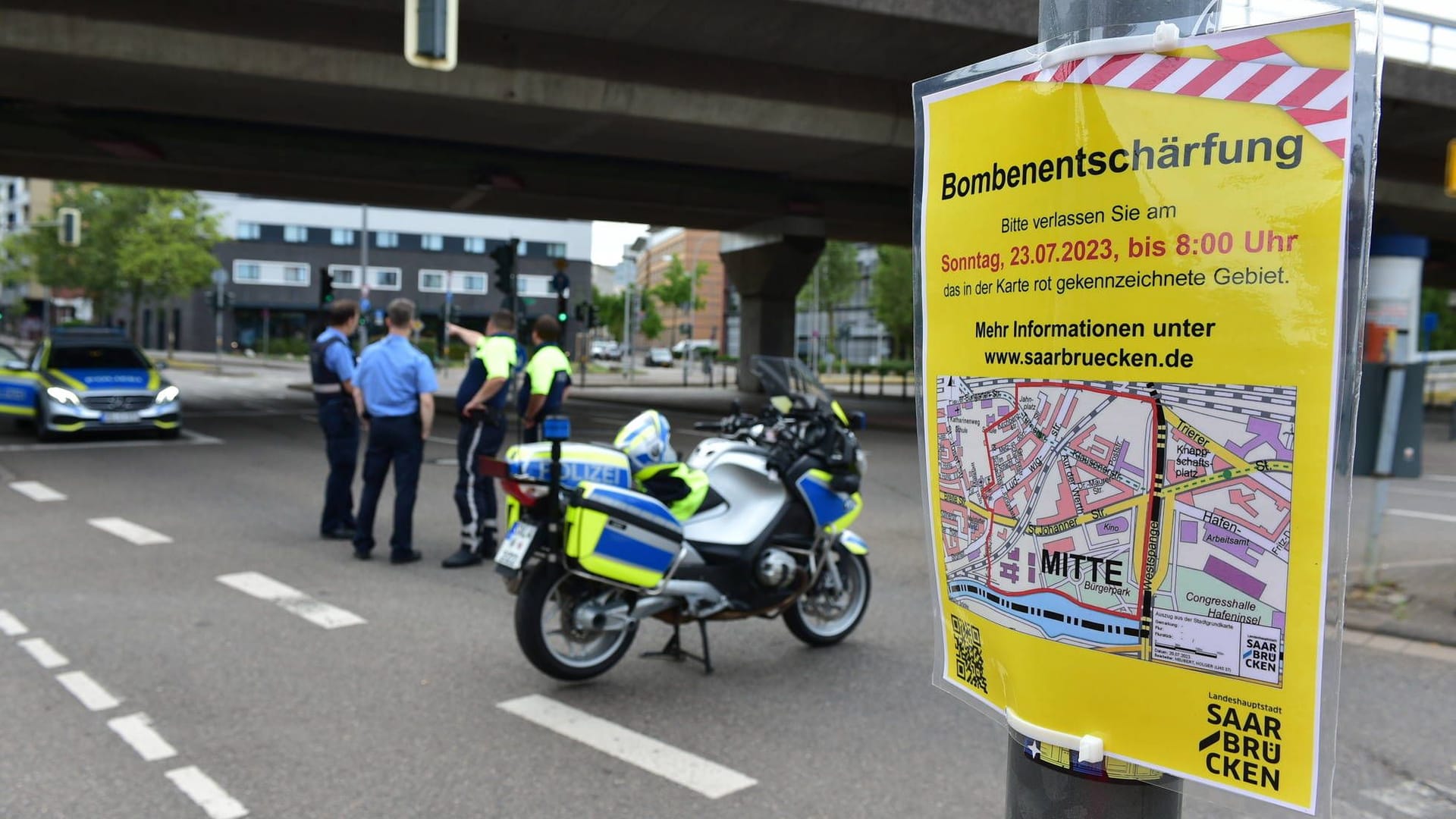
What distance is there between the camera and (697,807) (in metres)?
3.87

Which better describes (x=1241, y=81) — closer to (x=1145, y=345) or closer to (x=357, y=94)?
(x=1145, y=345)

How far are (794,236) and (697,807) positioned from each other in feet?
87.2

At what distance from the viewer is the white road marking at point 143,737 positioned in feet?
14.0

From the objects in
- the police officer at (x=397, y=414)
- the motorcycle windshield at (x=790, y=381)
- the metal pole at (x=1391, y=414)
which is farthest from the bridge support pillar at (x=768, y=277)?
the motorcycle windshield at (x=790, y=381)

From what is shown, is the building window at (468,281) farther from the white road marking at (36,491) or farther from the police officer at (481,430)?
the police officer at (481,430)

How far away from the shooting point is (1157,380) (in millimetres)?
1533

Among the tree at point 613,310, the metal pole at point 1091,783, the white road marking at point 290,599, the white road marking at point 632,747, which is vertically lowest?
the white road marking at point 290,599

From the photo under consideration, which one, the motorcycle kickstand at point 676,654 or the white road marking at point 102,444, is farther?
the white road marking at point 102,444

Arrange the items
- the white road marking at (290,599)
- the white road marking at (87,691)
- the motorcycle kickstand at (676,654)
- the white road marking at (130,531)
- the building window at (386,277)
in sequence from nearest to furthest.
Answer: the white road marking at (87,691) < the motorcycle kickstand at (676,654) < the white road marking at (290,599) < the white road marking at (130,531) < the building window at (386,277)

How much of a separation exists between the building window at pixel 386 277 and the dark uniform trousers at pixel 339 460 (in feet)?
222

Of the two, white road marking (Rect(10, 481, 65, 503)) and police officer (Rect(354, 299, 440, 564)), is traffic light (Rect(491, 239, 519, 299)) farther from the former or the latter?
police officer (Rect(354, 299, 440, 564))

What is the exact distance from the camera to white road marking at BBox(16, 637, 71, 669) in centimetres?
539

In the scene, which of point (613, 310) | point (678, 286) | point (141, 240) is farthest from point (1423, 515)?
point (613, 310)

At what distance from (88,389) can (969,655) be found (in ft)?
54.2
